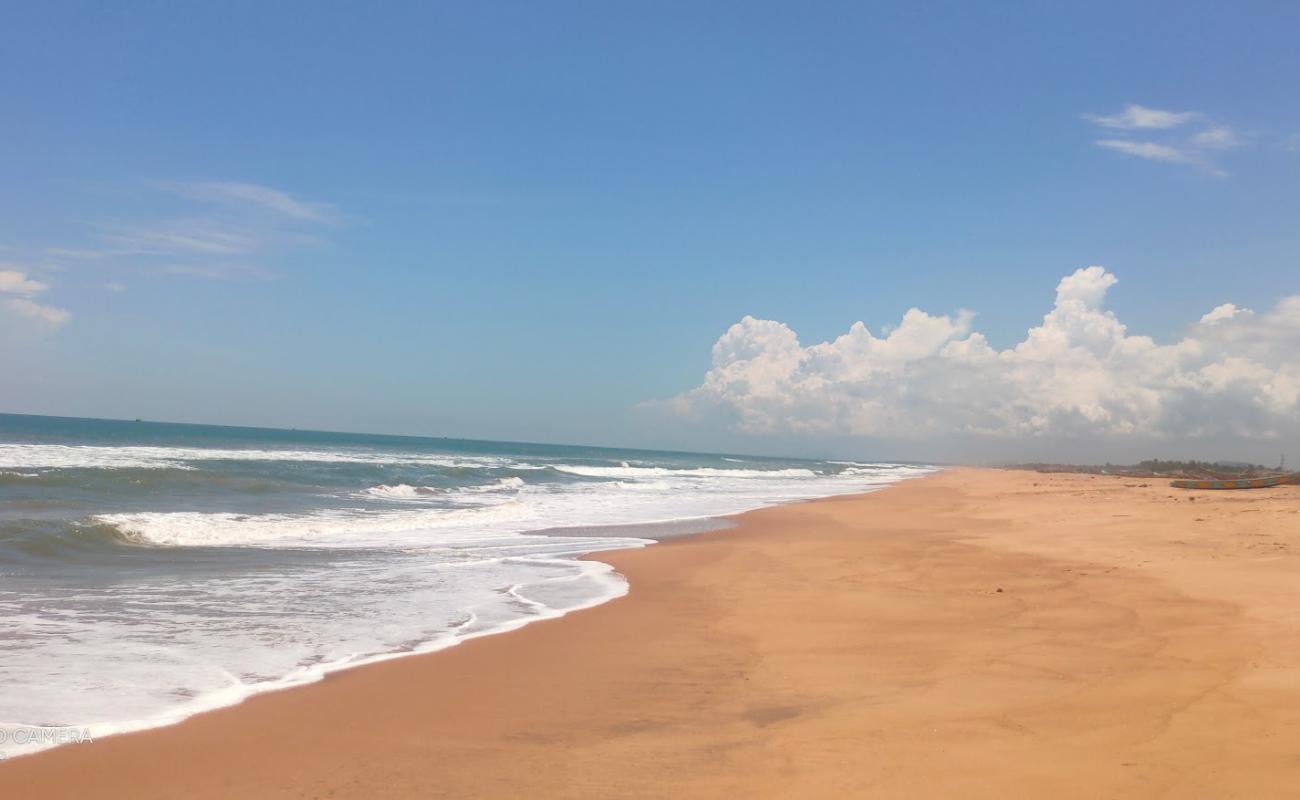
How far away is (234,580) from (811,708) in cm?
854

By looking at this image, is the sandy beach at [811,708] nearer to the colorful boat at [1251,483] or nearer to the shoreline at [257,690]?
the shoreline at [257,690]

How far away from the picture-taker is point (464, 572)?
12672 millimetres

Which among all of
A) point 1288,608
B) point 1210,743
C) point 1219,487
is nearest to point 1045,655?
point 1210,743

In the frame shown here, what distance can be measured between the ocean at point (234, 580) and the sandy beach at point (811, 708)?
2.37ft

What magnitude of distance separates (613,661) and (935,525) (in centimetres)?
1572

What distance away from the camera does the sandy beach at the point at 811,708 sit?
4.51m

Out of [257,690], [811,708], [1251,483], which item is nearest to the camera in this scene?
[811,708]

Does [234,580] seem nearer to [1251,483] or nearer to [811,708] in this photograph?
[811,708]

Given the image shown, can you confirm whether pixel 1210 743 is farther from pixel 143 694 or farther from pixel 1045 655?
pixel 143 694

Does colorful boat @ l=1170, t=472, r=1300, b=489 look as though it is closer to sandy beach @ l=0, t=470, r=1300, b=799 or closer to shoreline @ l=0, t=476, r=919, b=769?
sandy beach @ l=0, t=470, r=1300, b=799

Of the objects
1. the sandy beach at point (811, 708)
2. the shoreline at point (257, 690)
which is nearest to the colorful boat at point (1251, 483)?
the sandy beach at point (811, 708)

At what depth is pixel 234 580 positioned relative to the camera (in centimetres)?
1135

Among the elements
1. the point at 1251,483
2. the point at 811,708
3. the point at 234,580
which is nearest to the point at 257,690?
the point at 811,708

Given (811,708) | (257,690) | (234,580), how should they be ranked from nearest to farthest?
(811,708) → (257,690) → (234,580)
